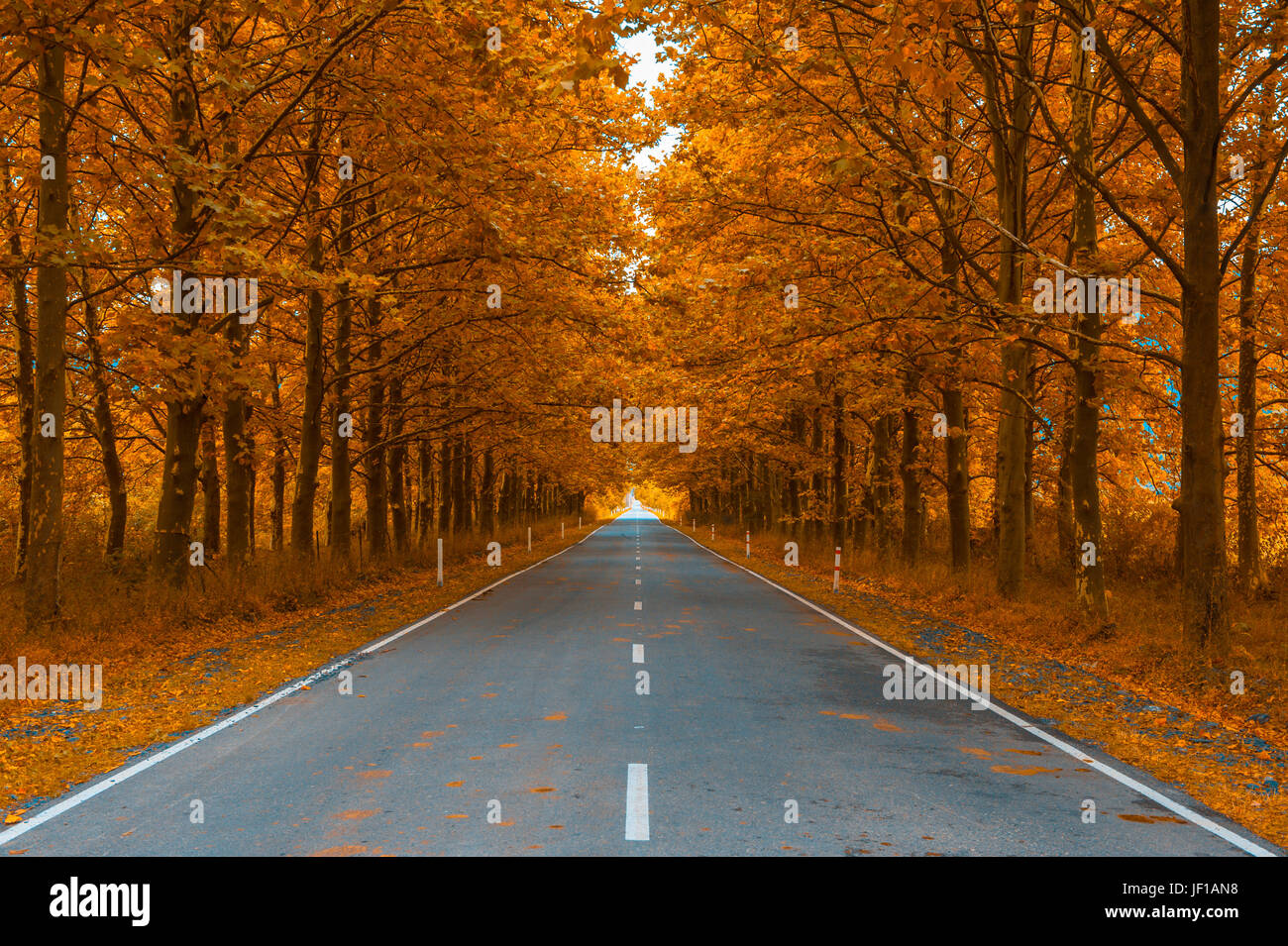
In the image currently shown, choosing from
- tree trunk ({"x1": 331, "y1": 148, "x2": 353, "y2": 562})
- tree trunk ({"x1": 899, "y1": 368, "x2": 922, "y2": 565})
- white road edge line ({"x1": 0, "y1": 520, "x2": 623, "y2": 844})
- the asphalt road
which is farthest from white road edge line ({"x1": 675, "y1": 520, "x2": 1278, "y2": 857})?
tree trunk ({"x1": 331, "y1": 148, "x2": 353, "y2": 562})

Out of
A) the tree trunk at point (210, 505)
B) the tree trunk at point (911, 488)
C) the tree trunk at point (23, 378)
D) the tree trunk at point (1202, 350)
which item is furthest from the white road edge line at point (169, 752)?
the tree trunk at point (911, 488)

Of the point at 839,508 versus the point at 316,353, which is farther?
the point at 839,508

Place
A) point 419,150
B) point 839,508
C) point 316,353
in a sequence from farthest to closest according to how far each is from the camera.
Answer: point 839,508 → point 316,353 → point 419,150

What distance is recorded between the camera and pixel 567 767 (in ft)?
22.5

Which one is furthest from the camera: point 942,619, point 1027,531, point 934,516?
point 934,516

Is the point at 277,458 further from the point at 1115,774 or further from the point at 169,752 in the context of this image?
the point at 1115,774

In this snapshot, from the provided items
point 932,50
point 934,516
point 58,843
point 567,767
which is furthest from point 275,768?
point 934,516

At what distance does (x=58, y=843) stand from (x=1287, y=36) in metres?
13.8

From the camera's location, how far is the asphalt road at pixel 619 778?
5.34 metres

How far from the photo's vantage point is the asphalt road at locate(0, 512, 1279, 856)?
5.34m

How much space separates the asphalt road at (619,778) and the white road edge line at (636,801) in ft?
0.08

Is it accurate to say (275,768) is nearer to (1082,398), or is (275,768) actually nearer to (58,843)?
(58,843)

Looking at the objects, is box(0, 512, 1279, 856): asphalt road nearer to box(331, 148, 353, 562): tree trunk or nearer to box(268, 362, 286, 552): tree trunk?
box(331, 148, 353, 562): tree trunk

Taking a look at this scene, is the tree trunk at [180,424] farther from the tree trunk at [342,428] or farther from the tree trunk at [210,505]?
the tree trunk at [210,505]
